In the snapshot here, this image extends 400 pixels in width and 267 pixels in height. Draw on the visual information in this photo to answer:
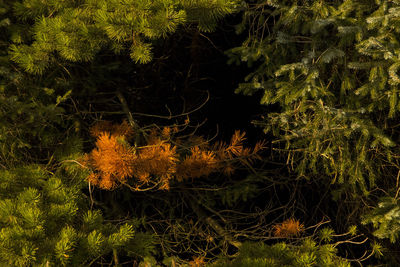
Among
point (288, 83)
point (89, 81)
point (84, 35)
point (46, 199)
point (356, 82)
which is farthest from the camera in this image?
point (89, 81)

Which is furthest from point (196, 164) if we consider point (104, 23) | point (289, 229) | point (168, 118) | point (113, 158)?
point (104, 23)

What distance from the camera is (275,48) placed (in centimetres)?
380

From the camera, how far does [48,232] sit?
2201 millimetres

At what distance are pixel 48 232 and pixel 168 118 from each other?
1694mm

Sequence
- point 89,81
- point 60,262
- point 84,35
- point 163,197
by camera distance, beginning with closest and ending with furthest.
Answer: point 60,262
point 84,35
point 89,81
point 163,197

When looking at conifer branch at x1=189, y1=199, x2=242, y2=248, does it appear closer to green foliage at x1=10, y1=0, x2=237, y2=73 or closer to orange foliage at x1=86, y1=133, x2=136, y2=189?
orange foliage at x1=86, y1=133, x2=136, y2=189

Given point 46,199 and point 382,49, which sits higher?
point 382,49

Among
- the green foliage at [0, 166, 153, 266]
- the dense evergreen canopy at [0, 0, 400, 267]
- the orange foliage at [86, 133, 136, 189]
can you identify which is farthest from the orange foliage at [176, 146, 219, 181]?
the green foliage at [0, 166, 153, 266]

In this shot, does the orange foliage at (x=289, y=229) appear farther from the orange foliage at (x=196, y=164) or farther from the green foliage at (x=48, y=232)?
the green foliage at (x=48, y=232)

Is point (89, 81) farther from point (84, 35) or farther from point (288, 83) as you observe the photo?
point (288, 83)

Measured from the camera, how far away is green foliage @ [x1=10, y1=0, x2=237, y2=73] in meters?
2.45

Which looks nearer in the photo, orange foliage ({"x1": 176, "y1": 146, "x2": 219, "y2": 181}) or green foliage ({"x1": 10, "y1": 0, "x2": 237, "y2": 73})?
green foliage ({"x1": 10, "y1": 0, "x2": 237, "y2": 73})

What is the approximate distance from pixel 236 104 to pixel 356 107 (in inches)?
80.9

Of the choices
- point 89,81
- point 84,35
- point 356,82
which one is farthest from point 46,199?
point 356,82
